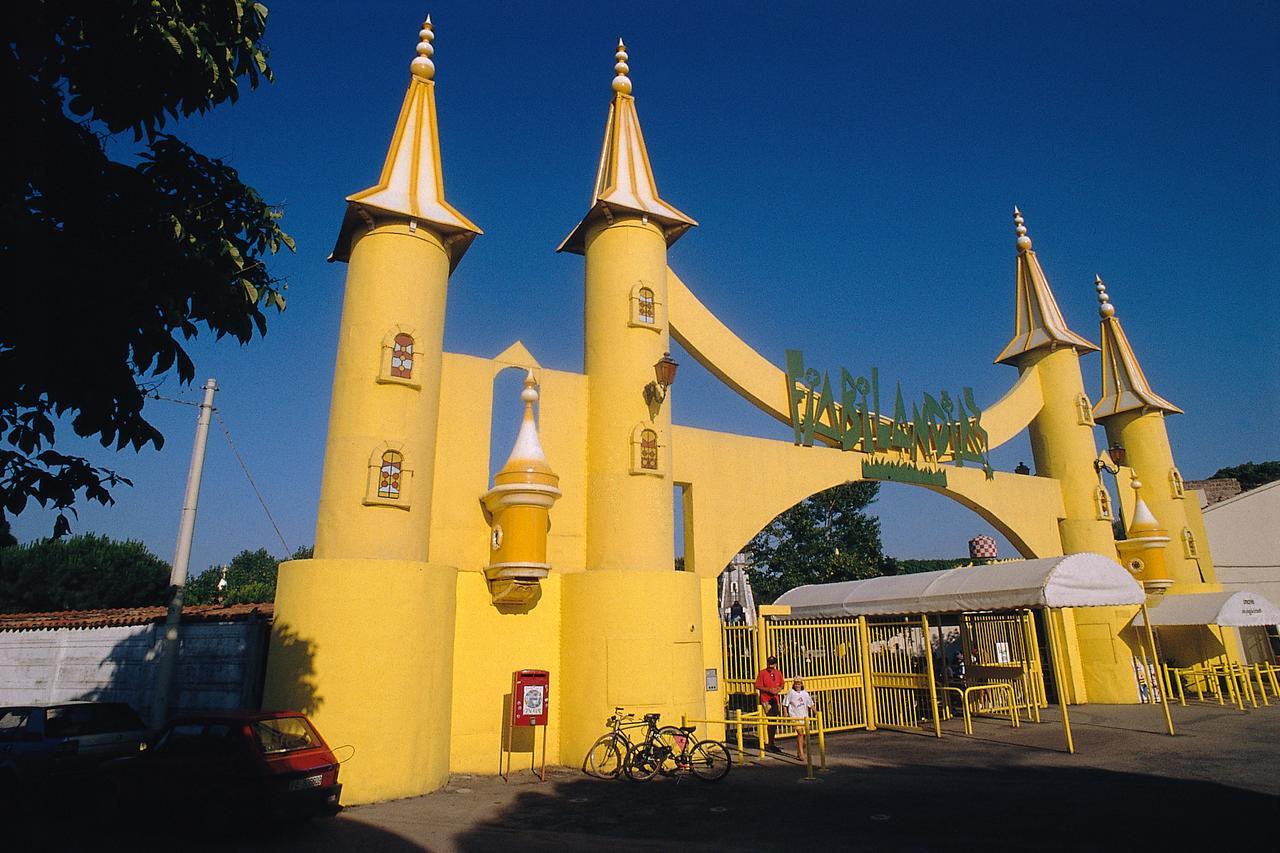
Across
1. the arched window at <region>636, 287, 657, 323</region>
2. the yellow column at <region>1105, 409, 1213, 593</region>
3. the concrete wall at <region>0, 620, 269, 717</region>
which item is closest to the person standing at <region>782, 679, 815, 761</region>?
the arched window at <region>636, 287, 657, 323</region>

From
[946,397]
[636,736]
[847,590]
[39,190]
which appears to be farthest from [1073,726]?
[39,190]

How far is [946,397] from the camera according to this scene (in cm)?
1881

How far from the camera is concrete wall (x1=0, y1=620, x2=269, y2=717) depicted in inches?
439

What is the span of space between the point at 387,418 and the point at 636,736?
5.98 meters

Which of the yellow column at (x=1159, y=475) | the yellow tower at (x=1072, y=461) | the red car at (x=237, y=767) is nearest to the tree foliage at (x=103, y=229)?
the red car at (x=237, y=767)

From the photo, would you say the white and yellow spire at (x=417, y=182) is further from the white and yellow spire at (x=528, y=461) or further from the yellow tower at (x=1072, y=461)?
the yellow tower at (x=1072, y=461)

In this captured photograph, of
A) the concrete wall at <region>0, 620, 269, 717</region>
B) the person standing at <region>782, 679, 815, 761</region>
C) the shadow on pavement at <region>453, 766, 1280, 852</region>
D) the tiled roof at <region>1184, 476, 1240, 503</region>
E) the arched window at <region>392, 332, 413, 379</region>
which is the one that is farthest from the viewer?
the tiled roof at <region>1184, 476, 1240, 503</region>

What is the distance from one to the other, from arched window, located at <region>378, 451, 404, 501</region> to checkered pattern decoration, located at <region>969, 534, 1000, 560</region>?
2368 cm

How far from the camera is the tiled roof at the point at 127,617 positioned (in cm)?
1205

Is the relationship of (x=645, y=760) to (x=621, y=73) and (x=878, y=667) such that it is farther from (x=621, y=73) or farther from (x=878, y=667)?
(x=621, y=73)

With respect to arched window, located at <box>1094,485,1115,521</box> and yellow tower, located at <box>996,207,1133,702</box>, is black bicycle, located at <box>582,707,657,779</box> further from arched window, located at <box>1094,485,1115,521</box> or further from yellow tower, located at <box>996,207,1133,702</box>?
arched window, located at <box>1094,485,1115,521</box>

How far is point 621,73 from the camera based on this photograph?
15.9 meters

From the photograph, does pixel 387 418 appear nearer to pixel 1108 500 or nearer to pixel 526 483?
pixel 526 483

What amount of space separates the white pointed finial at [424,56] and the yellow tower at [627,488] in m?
3.58
